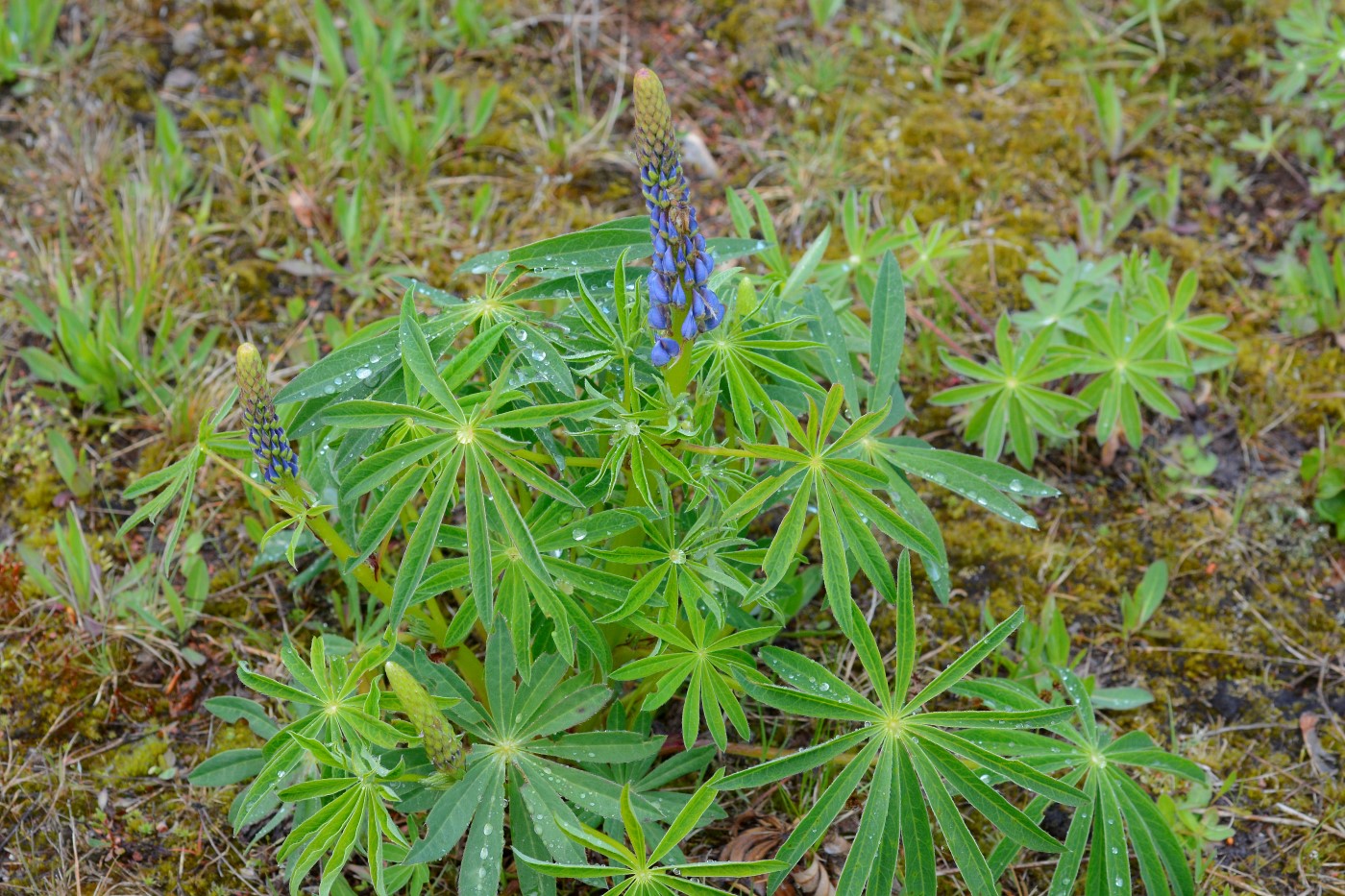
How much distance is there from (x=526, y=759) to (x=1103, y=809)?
133 cm

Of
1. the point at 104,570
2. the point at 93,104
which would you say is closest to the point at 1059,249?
the point at 104,570

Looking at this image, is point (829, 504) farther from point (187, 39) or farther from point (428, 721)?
point (187, 39)

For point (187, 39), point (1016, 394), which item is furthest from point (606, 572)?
point (187, 39)

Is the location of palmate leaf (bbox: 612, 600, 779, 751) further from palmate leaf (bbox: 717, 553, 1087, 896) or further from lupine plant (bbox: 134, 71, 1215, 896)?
palmate leaf (bbox: 717, 553, 1087, 896)

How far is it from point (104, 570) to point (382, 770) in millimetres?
1508

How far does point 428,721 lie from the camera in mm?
2148

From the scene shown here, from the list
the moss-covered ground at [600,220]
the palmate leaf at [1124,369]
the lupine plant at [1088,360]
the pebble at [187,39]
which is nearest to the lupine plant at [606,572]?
the moss-covered ground at [600,220]

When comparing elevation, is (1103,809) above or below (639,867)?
below

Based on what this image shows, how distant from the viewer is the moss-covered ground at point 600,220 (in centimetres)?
292

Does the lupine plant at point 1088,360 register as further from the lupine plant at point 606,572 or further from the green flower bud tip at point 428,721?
the green flower bud tip at point 428,721

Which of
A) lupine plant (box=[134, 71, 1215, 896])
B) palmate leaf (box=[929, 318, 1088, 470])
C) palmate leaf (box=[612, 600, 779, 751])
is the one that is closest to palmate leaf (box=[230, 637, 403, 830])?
lupine plant (box=[134, 71, 1215, 896])

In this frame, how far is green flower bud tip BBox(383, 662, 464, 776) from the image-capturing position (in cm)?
210

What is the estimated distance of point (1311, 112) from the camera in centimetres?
441

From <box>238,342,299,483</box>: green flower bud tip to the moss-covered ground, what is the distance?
103 cm
